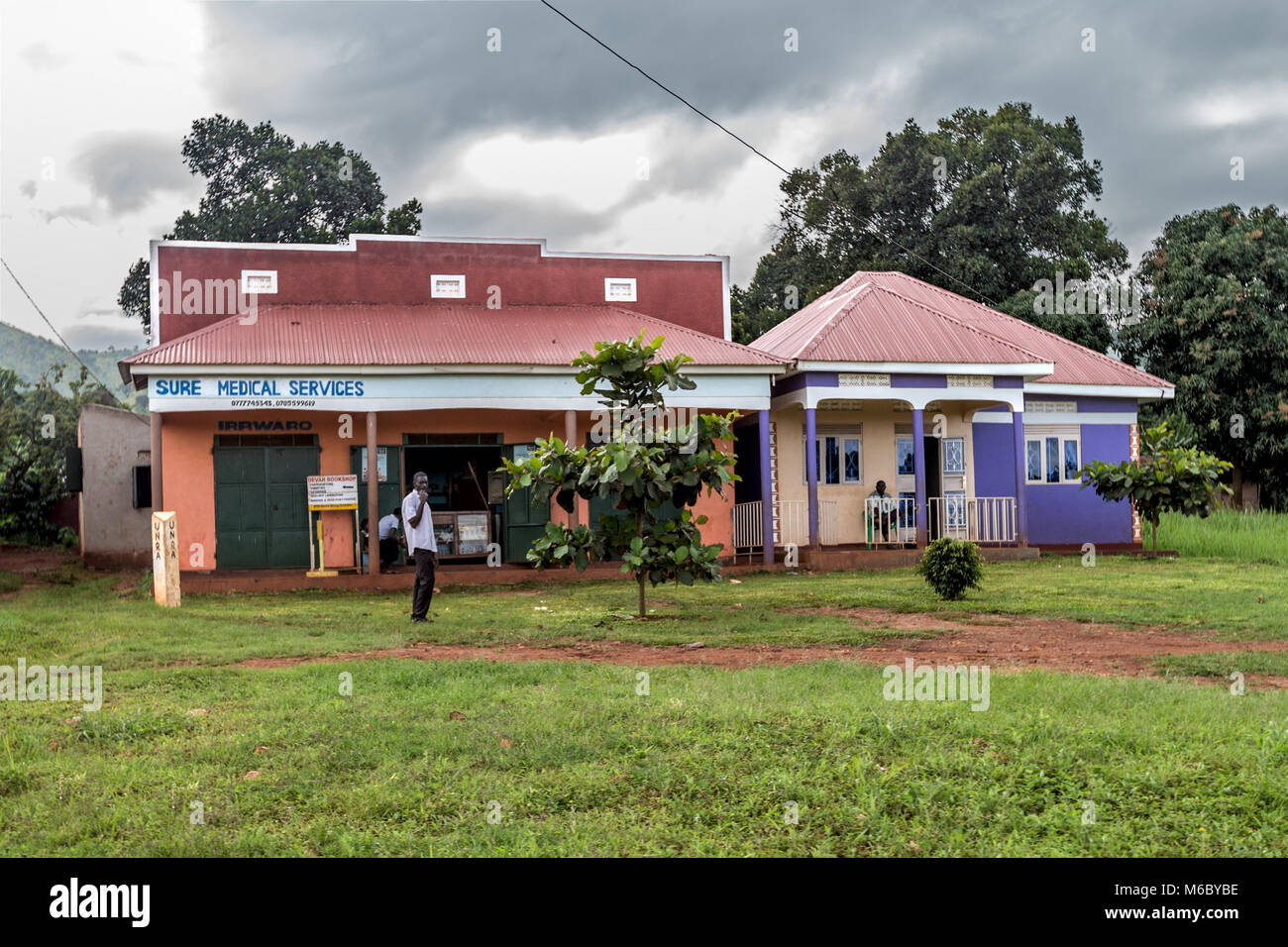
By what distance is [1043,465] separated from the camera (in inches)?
938

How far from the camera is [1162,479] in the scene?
2061cm

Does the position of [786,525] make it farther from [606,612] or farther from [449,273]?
[606,612]

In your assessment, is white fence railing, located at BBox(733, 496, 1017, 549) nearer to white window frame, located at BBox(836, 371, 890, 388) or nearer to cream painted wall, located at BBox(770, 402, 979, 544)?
cream painted wall, located at BBox(770, 402, 979, 544)

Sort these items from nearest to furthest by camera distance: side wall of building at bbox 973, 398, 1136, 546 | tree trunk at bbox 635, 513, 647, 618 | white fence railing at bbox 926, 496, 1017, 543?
tree trunk at bbox 635, 513, 647, 618 < white fence railing at bbox 926, 496, 1017, 543 < side wall of building at bbox 973, 398, 1136, 546

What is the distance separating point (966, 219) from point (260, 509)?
22.6 m

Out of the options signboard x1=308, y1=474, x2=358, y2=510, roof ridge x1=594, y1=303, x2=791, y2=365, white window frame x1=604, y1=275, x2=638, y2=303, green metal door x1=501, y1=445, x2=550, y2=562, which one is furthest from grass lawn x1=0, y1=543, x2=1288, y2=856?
white window frame x1=604, y1=275, x2=638, y2=303

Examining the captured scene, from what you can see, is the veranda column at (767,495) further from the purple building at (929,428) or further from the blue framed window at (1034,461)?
the blue framed window at (1034,461)

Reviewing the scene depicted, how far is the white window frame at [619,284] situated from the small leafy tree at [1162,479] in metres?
9.41

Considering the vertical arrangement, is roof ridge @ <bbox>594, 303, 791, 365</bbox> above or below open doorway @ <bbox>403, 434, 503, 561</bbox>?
above

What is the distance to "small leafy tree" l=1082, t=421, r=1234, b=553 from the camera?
20.4m

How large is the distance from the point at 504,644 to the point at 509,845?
20.4 ft

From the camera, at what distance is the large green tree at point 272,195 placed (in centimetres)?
3884

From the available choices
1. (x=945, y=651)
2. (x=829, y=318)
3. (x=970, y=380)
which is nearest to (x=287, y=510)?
(x=829, y=318)

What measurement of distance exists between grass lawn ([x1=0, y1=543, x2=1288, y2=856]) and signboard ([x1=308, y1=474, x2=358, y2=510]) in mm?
8969
